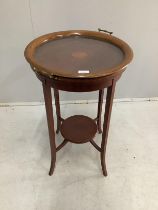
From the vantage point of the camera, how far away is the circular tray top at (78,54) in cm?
96

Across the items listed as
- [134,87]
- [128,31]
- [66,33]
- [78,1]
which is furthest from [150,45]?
[66,33]

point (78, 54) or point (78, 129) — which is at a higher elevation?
point (78, 54)

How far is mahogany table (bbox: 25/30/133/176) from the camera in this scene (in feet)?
3.13

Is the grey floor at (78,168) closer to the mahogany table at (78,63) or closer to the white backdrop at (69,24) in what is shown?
the mahogany table at (78,63)

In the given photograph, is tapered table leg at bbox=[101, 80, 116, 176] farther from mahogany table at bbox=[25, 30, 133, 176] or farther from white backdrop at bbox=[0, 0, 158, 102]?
white backdrop at bbox=[0, 0, 158, 102]

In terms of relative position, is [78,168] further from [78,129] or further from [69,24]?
[69,24]

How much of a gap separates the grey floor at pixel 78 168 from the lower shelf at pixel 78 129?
0.19 metres

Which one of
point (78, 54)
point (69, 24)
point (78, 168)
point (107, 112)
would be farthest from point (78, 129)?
point (69, 24)

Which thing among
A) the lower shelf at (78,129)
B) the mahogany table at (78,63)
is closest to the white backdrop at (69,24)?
the mahogany table at (78,63)

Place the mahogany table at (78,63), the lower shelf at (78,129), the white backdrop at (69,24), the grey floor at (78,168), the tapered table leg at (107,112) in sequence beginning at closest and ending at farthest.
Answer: the mahogany table at (78,63) < the tapered table leg at (107,112) < the grey floor at (78,168) < the lower shelf at (78,129) < the white backdrop at (69,24)

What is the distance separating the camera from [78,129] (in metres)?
1.49

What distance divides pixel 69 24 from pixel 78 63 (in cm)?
66

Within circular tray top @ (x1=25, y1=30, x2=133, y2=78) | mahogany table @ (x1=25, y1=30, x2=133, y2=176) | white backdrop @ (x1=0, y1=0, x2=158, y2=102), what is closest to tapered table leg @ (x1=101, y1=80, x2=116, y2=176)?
mahogany table @ (x1=25, y1=30, x2=133, y2=176)

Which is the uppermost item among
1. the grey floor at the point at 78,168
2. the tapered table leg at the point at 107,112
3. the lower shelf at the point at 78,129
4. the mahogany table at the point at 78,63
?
the mahogany table at the point at 78,63
